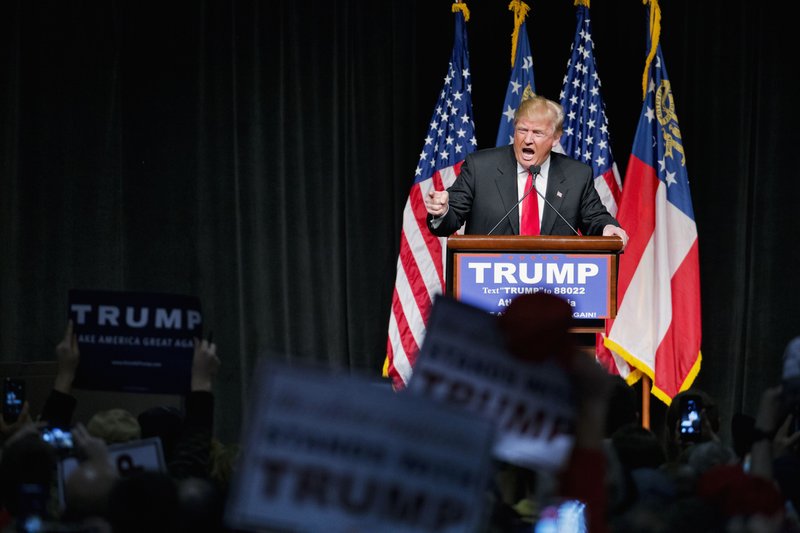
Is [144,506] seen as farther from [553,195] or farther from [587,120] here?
[587,120]

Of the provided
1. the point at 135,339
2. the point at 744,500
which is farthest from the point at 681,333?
the point at 744,500

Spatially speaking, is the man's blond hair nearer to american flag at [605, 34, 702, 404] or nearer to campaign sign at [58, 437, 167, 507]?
american flag at [605, 34, 702, 404]

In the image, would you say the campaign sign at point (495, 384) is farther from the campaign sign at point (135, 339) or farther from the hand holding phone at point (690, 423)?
the hand holding phone at point (690, 423)

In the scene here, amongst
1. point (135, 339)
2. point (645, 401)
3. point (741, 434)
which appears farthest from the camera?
point (645, 401)

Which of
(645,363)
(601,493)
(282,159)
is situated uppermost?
(282,159)

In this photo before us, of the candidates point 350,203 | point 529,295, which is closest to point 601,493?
point 529,295

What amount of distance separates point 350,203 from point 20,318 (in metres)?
2.24

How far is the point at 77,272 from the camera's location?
6.96 m

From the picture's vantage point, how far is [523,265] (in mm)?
4773

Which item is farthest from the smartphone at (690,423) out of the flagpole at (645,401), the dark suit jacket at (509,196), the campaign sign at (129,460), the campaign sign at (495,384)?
the flagpole at (645,401)

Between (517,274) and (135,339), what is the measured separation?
6.60 ft

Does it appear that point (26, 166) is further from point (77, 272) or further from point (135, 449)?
point (135, 449)

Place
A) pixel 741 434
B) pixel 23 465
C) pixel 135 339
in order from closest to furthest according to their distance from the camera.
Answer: pixel 23 465 → pixel 741 434 → pixel 135 339

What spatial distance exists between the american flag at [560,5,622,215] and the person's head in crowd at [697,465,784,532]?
4.57m
